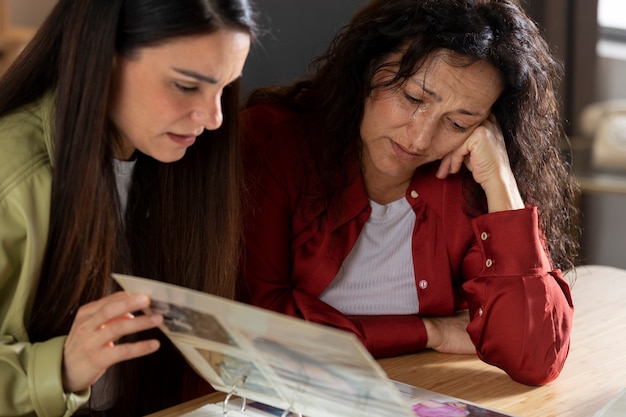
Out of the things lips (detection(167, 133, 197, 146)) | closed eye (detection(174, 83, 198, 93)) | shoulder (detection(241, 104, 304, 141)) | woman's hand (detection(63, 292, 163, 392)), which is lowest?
woman's hand (detection(63, 292, 163, 392))

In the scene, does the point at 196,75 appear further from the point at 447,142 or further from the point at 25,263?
the point at 447,142

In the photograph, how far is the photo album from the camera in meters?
1.09

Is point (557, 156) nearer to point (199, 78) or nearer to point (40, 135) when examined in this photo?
point (199, 78)

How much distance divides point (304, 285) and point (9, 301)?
60cm

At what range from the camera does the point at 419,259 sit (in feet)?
6.00

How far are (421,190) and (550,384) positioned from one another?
0.44 metres

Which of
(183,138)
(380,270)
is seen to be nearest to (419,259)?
(380,270)

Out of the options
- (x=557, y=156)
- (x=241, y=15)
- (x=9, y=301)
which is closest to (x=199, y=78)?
(x=241, y=15)

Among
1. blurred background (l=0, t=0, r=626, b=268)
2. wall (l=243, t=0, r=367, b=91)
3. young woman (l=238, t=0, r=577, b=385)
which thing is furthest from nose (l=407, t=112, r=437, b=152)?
blurred background (l=0, t=0, r=626, b=268)

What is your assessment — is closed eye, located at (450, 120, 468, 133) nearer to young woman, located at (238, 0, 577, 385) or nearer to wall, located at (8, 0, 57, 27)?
young woman, located at (238, 0, 577, 385)

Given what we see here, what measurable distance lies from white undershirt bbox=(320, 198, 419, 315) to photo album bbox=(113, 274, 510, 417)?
434 mm

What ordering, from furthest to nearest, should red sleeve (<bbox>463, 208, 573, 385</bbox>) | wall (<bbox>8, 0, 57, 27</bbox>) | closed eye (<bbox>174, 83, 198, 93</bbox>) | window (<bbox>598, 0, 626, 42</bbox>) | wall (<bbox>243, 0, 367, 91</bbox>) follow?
wall (<bbox>8, 0, 57, 27</bbox>)
window (<bbox>598, 0, 626, 42</bbox>)
wall (<bbox>243, 0, 367, 91</bbox>)
red sleeve (<bbox>463, 208, 573, 385</bbox>)
closed eye (<bbox>174, 83, 198, 93</bbox>)

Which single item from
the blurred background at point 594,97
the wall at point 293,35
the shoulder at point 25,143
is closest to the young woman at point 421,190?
the shoulder at point 25,143

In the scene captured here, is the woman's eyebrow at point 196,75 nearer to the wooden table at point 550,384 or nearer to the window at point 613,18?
the wooden table at point 550,384
